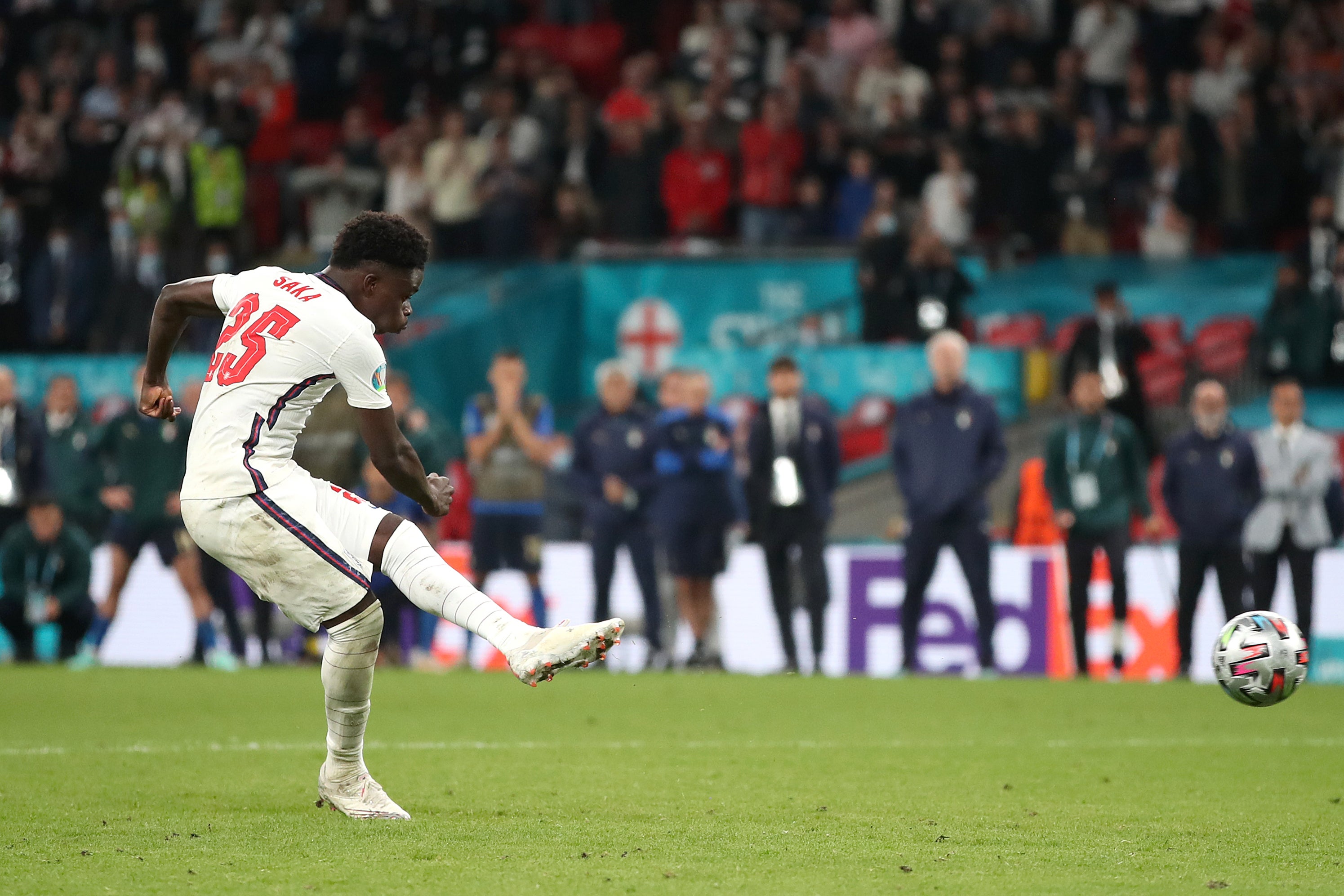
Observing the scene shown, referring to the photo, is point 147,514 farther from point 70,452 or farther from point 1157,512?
point 1157,512

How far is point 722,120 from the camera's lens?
62.7ft

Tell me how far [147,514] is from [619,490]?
3.82 meters

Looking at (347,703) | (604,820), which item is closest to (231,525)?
(347,703)

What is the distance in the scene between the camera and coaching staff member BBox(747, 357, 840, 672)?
14.4 metres

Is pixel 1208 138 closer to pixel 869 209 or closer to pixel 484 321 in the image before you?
pixel 869 209

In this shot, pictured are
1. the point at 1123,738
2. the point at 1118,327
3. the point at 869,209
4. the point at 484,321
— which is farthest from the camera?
the point at 869,209

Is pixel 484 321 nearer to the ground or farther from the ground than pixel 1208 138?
nearer to the ground

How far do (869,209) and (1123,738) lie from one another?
9422 millimetres

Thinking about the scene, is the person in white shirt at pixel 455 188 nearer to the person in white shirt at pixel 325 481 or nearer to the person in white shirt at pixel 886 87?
the person in white shirt at pixel 886 87

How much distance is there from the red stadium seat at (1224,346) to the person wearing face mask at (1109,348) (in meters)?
0.52

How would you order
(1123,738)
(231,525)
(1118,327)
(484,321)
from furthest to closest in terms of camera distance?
(484,321)
(1118,327)
(1123,738)
(231,525)

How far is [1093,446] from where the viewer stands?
46.4 feet

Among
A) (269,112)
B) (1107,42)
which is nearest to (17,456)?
(269,112)

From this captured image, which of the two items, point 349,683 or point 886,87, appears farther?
point 886,87
